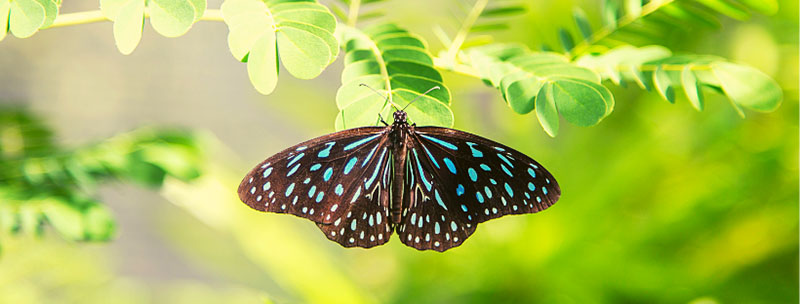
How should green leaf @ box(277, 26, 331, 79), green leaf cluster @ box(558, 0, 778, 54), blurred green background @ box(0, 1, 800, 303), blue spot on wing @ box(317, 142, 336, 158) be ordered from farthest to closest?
blurred green background @ box(0, 1, 800, 303)
green leaf cluster @ box(558, 0, 778, 54)
blue spot on wing @ box(317, 142, 336, 158)
green leaf @ box(277, 26, 331, 79)

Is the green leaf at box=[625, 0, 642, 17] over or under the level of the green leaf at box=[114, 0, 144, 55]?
Answer: over

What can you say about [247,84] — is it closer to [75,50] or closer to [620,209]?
[75,50]

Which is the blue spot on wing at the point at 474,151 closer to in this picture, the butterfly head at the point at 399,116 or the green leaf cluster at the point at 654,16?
the butterfly head at the point at 399,116

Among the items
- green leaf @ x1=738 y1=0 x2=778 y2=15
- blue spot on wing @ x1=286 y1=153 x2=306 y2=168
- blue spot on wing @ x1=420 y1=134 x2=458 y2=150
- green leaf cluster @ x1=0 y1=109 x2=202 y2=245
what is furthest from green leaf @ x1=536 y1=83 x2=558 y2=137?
green leaf cluster @ x1=0 y1=109 x2=202 y2=245

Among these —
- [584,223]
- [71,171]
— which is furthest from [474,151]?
[584,223]

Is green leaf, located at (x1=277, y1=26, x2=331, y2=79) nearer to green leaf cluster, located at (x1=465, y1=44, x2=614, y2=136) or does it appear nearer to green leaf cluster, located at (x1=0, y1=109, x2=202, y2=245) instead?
green leaf cluster, located at (x1=465, y1=44, x2=614, y2=136)

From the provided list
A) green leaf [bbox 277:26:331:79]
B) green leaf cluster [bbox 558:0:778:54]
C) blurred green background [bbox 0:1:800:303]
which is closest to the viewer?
green leaf [bbox 277:26:331:79]

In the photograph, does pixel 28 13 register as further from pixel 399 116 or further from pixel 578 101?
pixel 578 101
